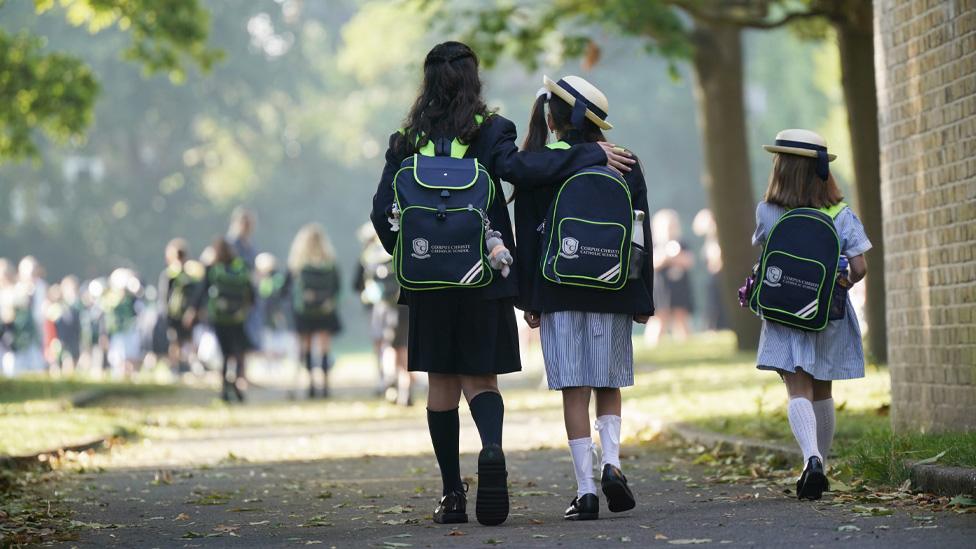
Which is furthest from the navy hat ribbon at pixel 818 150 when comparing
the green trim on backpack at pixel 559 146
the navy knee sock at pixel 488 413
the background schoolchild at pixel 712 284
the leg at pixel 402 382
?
the background schoolchild at pixel 712 284

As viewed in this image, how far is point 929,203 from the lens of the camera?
9562 mm

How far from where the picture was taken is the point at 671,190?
71.7 m

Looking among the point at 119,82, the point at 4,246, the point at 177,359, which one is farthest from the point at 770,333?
the point at 119,82

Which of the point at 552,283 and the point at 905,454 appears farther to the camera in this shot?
the point at 905,454

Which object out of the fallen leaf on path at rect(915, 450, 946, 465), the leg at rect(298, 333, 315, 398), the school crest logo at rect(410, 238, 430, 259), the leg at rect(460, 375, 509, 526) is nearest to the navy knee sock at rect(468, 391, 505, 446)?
the leg at rect(460, 375, 509, 526)

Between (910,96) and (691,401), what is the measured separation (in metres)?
4.79

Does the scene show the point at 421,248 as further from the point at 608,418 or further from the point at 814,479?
the point at 814,479

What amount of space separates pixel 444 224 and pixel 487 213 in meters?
0.19

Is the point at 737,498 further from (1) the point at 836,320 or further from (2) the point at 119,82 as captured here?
(2) the point at 119,82

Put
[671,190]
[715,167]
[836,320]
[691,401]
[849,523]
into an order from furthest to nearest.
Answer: [671,190] → [715,167] → [691,401] → [836,320] → [849,523]

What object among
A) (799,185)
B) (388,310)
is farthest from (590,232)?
(388,310)

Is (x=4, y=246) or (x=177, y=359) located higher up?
(x=4, y=246)

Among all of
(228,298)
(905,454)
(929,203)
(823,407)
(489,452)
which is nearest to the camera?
→ (489,452)

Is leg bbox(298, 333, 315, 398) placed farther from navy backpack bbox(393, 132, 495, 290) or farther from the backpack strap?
navy backpack bbox(393, 132, 495, 290)
